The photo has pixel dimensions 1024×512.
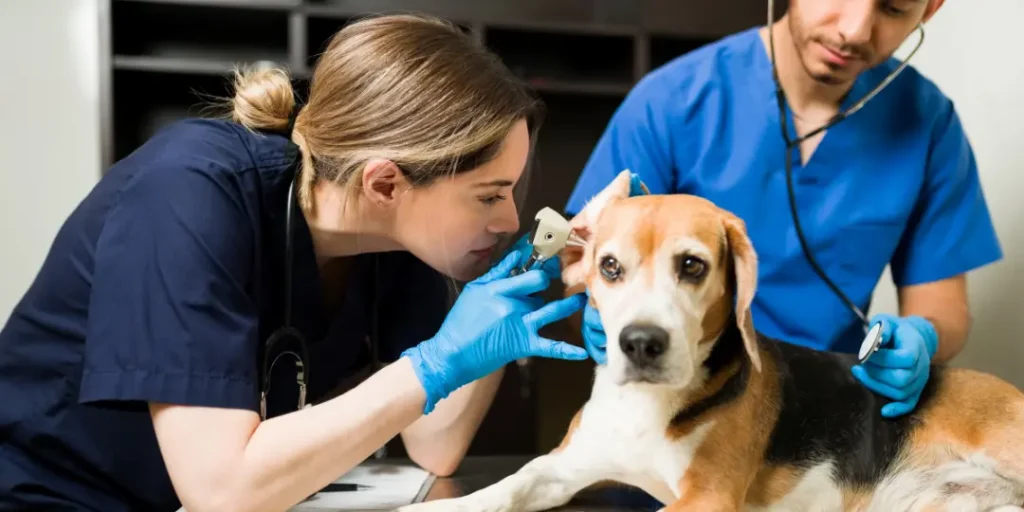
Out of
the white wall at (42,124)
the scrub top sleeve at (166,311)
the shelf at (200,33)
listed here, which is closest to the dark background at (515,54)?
the shelf at (200,33)

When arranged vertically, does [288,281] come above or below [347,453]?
above

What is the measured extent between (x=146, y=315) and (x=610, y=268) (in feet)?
1.85

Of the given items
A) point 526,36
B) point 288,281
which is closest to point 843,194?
point 288,281

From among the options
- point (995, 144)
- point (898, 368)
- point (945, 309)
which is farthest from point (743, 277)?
point (995, 144)

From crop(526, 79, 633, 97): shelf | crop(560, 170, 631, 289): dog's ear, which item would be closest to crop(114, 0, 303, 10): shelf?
crop(526, 79, 633, 97): shelf

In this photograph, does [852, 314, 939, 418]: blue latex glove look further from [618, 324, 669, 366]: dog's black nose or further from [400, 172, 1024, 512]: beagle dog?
[618, 324, 669, 366]: dog's black nose

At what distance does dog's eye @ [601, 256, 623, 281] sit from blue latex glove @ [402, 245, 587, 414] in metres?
0.09

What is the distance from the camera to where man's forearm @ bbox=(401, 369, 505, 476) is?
138 cm

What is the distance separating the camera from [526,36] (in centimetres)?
295

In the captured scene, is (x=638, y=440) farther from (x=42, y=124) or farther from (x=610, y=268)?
(x=42, y=124)

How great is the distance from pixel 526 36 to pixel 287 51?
0.85 metres

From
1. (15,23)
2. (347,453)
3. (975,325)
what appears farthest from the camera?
(15,23)

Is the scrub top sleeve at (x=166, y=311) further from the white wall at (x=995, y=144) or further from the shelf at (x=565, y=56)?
the shelf at (x=565, y=56)

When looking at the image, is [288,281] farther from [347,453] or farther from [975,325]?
[975,325]
